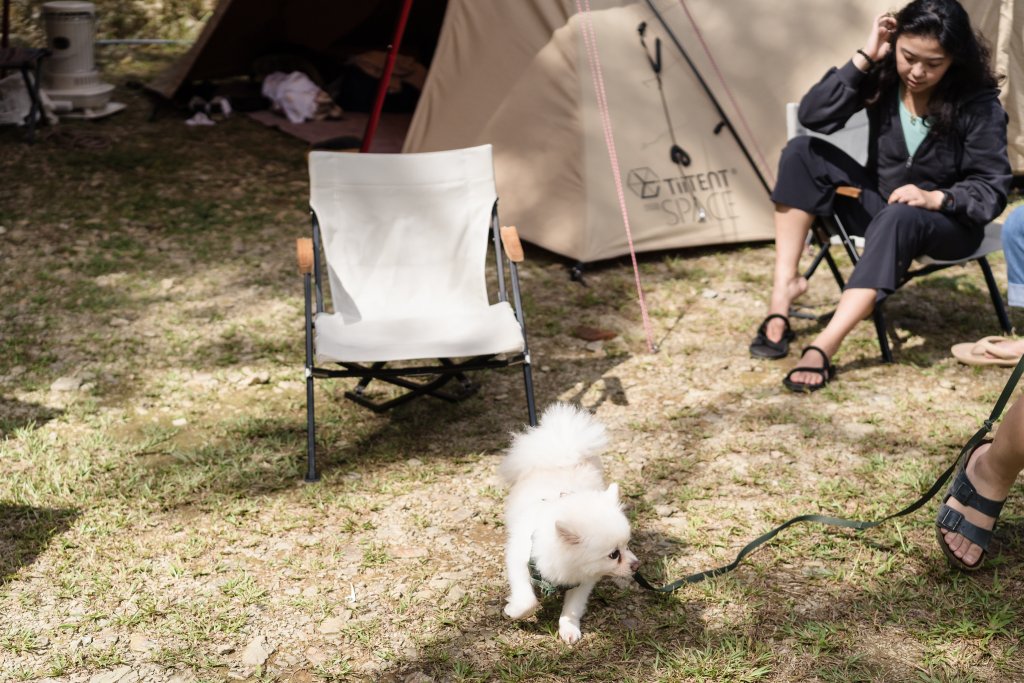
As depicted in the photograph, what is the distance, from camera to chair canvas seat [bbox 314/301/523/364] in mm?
3391

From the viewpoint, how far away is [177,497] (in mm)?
3273

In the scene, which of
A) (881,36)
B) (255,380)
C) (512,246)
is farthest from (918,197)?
(255,380)

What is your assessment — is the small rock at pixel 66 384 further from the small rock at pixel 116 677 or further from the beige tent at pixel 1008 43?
the beige tent at pixel 1008 43

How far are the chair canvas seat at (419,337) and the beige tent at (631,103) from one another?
1.45m

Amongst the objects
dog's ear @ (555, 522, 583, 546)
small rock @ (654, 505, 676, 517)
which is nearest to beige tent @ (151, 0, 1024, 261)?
small rock @ (654, 505, 676, 517)

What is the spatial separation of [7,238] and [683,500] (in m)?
3.92

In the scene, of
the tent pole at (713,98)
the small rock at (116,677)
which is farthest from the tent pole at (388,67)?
the small rock at (116,677)

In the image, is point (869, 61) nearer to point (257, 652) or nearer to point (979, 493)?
point (979, 493)

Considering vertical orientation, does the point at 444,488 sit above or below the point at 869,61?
below

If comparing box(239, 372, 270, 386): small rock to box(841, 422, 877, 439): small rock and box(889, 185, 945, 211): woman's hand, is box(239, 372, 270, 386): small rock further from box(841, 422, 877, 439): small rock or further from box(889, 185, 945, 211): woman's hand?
box(889, 185, 945, 211): woman's hand

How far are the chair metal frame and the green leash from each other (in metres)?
0.83

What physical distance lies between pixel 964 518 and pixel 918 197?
4.89ft

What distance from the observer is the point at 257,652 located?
8.57 ft

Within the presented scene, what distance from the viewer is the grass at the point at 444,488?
262 centimetres
